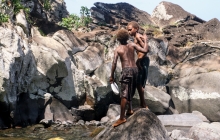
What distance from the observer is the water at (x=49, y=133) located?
40.0 ft

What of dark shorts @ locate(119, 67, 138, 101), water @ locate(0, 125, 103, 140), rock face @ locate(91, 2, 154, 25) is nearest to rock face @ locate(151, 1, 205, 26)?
rock face @ locate(91, 2, 154, 25)

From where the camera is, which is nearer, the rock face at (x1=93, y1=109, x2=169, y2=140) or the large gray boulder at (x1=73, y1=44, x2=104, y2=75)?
the rock face at (x1=93, y1=109, x2=169, y2=140)

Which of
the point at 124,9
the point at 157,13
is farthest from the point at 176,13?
the point at 124,9

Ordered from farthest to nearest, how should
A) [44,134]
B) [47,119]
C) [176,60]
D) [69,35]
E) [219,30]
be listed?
[219,30]
[176,60]
[69,35]
[47,119]
[44,134]

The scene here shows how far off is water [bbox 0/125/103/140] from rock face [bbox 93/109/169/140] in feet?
16.3

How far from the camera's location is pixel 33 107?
15.9 meters

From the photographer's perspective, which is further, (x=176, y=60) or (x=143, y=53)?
(x=176, y=60)

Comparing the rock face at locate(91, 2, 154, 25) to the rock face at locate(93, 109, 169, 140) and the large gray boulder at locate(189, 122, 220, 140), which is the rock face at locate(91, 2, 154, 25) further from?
the rock face at locate(93, 109, 169, 140)

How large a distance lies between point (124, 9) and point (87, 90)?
23958 mm

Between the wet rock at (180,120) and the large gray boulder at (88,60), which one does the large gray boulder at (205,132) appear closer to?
the wet rock at (180,120)

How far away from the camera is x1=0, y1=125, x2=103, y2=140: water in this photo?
40.0 ft

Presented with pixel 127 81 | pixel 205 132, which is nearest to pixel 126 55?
pixel 127 81

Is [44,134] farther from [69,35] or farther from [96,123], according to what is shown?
[69,35]

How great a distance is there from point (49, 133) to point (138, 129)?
7360 mm
